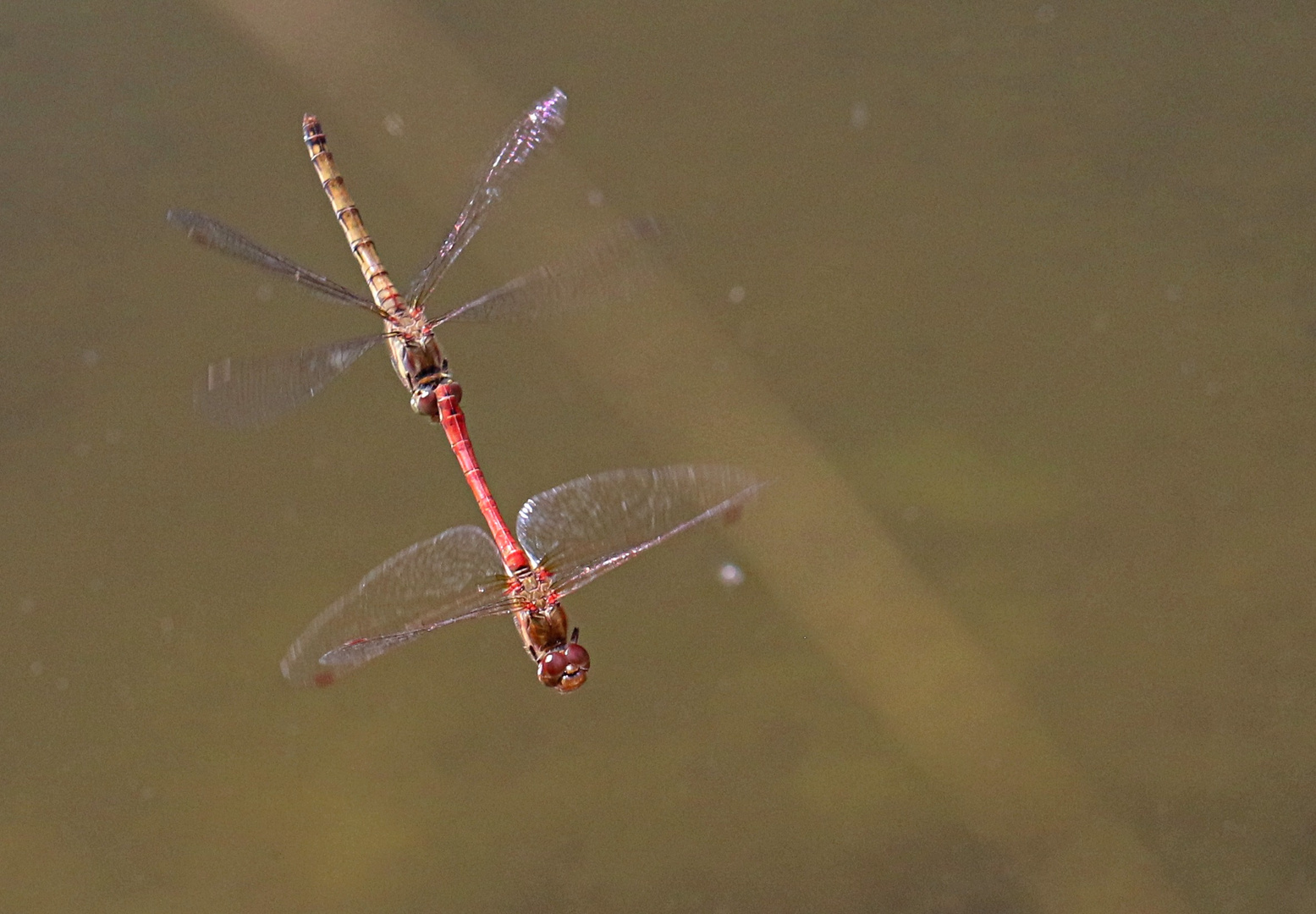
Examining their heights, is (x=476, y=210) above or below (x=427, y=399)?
above

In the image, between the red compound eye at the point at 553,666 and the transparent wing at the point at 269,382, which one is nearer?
the red compound eye at the point at 553,666

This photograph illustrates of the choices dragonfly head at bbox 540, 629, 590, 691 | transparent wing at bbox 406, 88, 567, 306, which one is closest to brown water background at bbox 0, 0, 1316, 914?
transparent wing at bbox 406, 88, 567, 306

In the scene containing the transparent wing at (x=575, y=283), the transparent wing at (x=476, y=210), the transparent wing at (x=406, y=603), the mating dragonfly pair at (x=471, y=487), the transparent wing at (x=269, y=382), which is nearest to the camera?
the transparent wing at (x=406, y=603)

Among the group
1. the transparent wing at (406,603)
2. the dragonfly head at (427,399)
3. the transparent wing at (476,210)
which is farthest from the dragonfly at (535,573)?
the transparent wing at (476,210)

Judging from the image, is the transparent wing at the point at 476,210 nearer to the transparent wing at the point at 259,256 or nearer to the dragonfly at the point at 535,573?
the transparent wing at the point at 259,256

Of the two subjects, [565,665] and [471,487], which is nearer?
[565,665]

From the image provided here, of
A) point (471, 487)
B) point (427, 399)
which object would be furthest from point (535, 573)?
point (427, 399)

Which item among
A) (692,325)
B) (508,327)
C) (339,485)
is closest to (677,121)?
(692,325)

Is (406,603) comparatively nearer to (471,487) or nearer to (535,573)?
(535,573)

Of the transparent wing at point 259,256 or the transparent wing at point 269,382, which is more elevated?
the transparent wing at point 259,256
